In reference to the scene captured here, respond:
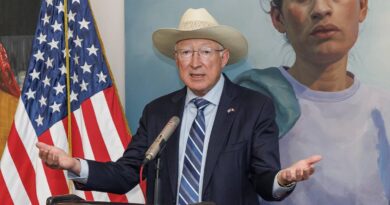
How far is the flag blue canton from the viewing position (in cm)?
336

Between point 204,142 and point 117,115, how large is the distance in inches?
32.4

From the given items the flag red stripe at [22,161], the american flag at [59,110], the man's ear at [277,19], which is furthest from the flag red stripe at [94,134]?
the man's ear at [277,19]

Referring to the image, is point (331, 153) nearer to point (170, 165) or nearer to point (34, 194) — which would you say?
point (170, 165)

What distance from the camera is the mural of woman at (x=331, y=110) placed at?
3213mm

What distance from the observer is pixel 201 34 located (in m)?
2.85

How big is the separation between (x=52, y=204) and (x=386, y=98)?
172 cm

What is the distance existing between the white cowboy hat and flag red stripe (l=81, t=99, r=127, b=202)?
51 centimetres

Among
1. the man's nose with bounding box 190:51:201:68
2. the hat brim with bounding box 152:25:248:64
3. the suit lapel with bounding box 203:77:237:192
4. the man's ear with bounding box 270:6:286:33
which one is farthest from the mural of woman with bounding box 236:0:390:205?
the man's nose with bounding box 190:51:201:68

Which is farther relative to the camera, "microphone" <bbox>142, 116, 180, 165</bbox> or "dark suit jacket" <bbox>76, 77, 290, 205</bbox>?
"dark suit jacket" <bbox>76, 77, 290, 205</bbox>

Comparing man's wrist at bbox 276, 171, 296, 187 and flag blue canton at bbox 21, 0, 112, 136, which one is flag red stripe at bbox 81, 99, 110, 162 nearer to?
flag blue canton at bbox 21, 0, 112, 136

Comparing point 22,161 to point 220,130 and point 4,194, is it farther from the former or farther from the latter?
point 220,130

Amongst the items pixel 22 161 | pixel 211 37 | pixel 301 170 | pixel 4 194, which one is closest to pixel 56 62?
pixel 22 161

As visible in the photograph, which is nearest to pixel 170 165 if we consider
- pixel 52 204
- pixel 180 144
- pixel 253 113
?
pixel 180 144

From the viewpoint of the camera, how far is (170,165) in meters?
2.77
